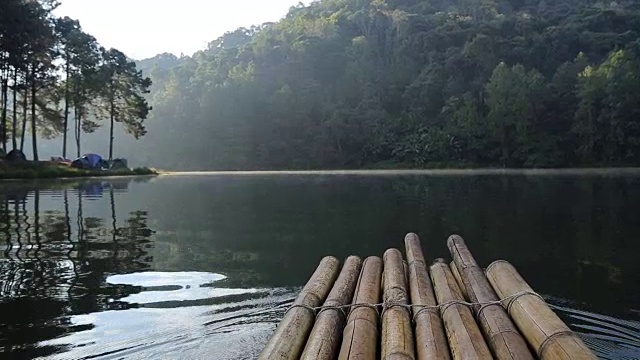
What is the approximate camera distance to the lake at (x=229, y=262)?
7.58 metres

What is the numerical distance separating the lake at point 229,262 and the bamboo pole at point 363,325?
1358 mm

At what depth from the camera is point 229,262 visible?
1259 cm

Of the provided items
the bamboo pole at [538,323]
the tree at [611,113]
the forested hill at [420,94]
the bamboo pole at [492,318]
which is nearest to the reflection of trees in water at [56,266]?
the bamboo pole at [492,318]

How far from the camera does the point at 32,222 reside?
18.1 meters

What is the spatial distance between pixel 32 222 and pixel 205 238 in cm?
581

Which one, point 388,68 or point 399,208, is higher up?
point 388,68

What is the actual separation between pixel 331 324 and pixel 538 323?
187 centimetres

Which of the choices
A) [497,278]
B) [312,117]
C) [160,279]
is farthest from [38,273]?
[312,117]

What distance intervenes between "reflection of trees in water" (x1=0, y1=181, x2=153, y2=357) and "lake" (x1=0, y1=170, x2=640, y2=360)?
0.04 metres

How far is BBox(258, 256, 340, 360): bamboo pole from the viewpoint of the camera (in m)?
5.09

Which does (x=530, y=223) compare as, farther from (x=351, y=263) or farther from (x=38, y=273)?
(x=38, y=273)

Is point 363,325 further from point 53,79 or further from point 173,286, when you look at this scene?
point 53,79

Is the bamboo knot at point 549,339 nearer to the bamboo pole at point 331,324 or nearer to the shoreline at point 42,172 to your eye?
the bamboo pole at point 331,324

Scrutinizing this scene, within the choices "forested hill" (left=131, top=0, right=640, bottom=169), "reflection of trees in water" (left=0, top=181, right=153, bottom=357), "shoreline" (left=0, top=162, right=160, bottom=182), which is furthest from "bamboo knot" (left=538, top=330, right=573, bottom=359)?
"forested hill" (left=131, top=0, right=640, bottom=169)
